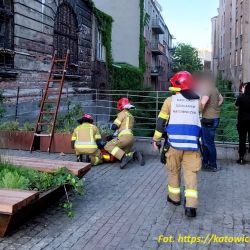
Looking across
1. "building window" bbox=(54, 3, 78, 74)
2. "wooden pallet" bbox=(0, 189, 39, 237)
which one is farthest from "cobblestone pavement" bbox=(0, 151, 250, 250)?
"building window" bbox=(54, 3, 78, 74)

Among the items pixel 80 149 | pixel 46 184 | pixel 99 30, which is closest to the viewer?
pixel 46 184

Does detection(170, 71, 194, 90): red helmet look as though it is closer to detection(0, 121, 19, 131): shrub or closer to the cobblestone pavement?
the cobblestone pavement

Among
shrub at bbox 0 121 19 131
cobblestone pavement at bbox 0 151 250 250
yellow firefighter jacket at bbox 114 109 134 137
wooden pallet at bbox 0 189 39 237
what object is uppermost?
yellow firefighter jacket at bbox 114 109 134 137

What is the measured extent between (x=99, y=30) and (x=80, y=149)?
53.9ft

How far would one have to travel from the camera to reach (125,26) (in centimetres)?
3734

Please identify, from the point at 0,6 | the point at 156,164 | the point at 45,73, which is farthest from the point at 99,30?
the point at 156,164

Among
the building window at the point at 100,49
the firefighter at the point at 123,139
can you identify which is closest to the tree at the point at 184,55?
the building window at the point at 100,49

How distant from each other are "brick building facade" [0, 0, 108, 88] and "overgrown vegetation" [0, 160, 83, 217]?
684cm

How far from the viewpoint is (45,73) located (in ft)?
51.5

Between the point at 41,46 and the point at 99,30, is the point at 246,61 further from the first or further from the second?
Answer: the point at 41,46

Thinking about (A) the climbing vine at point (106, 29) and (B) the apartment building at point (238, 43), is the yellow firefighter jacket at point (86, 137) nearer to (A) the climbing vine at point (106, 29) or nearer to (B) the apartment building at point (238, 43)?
(A) the climbing vine at point (106, 29)

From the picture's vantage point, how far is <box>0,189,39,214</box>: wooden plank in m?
4.54

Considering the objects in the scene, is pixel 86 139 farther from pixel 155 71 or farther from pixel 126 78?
A: pixel 155 71

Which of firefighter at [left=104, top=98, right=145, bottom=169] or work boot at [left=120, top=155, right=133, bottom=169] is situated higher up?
firefighter at [left=104, top=98, right=145, bottom=169]
